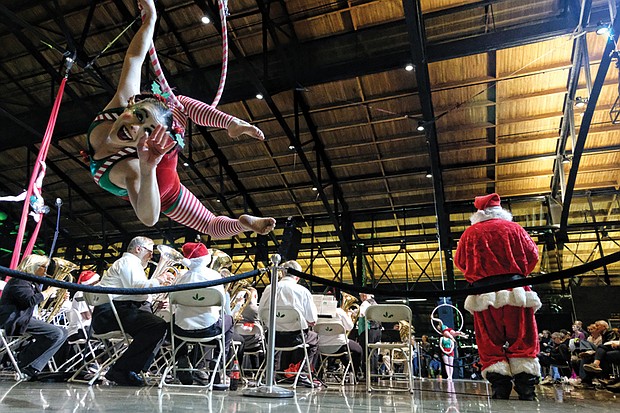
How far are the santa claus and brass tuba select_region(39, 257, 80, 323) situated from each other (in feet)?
12.8

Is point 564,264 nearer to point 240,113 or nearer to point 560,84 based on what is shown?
point 560,84

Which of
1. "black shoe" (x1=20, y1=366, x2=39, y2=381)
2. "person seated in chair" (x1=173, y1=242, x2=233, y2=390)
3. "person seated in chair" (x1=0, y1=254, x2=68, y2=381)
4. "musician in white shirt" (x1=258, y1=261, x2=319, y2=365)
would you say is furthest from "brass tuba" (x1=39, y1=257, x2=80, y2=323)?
"musician in white shirt" (x1=258, y1=261, x2=319, y2=365)

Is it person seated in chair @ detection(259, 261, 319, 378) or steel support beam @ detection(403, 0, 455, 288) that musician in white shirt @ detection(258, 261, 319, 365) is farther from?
steel support beam @ detection(403, 0, 455, 288)

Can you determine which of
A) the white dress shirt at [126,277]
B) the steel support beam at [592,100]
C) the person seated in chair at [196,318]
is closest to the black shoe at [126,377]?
the person seated in chair at [196,318]

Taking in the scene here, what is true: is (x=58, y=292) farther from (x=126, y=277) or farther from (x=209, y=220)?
(x=209, y=220)

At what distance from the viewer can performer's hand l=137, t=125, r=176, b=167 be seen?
151cm

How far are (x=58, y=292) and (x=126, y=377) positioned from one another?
2.82m

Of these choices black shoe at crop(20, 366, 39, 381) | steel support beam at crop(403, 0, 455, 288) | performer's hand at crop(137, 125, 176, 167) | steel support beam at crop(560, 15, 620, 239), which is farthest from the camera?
steel support beam at crop(403, 0, 455, 288)

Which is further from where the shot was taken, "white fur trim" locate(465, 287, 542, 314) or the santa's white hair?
the santa's white hair

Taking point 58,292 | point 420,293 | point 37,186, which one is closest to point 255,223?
point 420,293

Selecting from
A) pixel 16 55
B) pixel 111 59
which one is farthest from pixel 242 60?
pixel 16 55

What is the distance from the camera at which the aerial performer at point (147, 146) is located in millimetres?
1611

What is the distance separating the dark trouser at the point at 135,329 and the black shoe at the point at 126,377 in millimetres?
32

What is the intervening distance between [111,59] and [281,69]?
3854 millimetres
